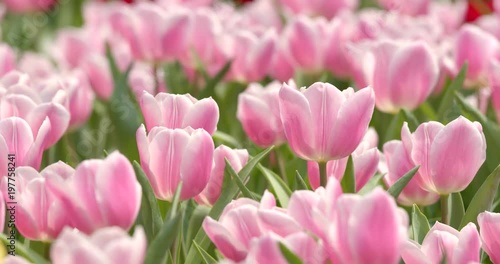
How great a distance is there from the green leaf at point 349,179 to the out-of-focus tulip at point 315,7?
172 cm

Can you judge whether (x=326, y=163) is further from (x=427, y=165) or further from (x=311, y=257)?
(x=311, y=257)

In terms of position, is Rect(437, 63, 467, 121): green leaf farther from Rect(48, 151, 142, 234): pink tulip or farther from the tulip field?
Rect(48, 151, 142, 234): pink tulip

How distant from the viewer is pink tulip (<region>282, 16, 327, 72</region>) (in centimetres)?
219

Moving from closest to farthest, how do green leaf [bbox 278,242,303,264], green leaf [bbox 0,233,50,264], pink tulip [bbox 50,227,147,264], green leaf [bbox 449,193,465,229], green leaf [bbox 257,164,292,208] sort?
pink tulip [bbox 50,227,147,264] < green leaf [bbox 278,242,303,264] < green leaf [bbox 0,233,50,264] < green leaf [bbox 257,164,292,208] < green leaf [bbox 449,193,465,229]

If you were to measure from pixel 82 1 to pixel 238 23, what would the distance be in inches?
54.2

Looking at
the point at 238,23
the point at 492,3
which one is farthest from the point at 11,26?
the point at 492,3

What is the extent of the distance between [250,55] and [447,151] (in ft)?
3.29

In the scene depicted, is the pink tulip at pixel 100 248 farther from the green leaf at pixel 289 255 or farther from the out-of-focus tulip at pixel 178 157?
the out-of-focus tulip at pixel 178 157

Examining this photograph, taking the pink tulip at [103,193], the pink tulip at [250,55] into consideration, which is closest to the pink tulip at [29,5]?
the pink tulip at [250,55]

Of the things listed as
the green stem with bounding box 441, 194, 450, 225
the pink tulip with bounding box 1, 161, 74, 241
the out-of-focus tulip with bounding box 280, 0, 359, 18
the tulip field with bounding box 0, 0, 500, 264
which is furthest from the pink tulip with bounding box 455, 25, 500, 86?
the pink tulip with bounding box 1, 161, 74, 241

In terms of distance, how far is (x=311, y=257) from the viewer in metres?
0.96

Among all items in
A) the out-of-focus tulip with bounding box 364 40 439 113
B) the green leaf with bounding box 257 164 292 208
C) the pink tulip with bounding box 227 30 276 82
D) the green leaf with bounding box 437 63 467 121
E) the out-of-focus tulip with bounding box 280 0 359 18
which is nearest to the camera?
the green leaf with bounding box 257 164 292 208

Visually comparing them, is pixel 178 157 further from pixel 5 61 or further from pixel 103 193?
pixel 5 61

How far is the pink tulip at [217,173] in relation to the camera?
4.18 feet
